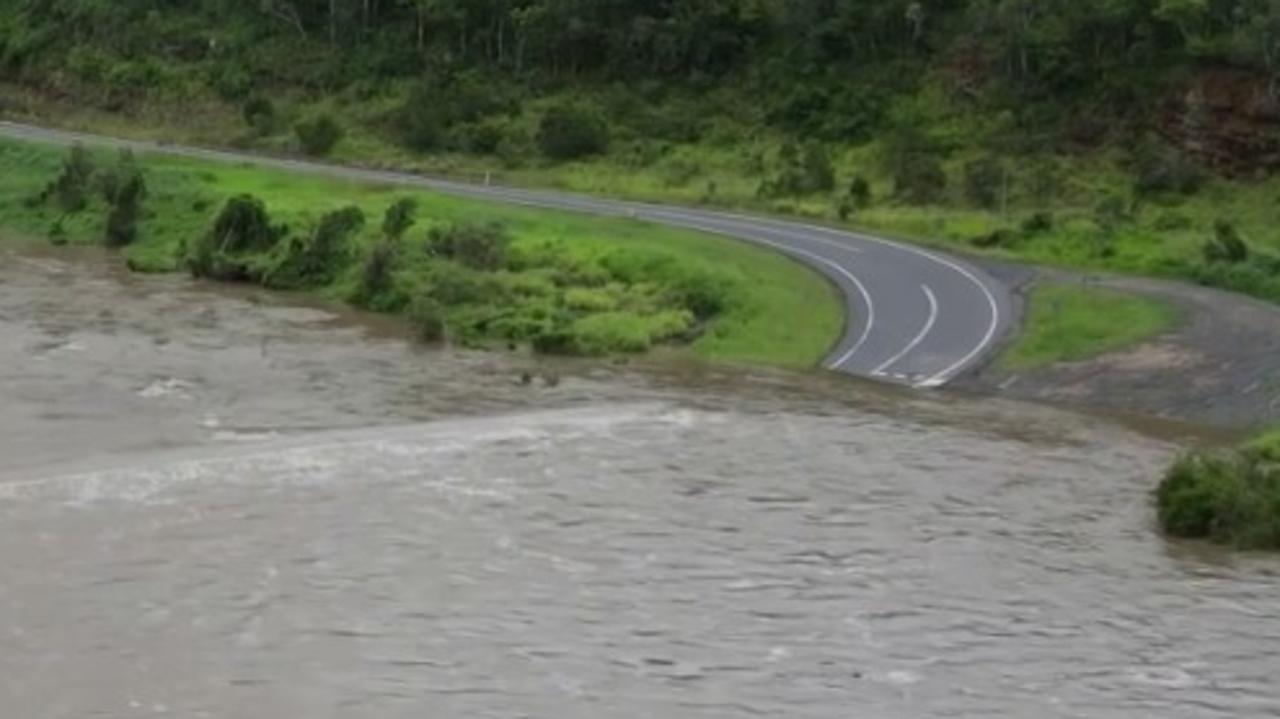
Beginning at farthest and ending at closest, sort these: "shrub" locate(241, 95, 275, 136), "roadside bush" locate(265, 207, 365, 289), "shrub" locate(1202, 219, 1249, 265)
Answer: "shrub" locate(241, 95, 275, 136) < "roadside bush" locate(265, 207, 365, 289) < "shrub" locate(1202, 219, 1249, 265)

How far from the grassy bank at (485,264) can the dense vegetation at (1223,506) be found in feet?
52.2

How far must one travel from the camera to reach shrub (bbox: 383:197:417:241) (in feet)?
204

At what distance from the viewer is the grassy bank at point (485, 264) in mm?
53656

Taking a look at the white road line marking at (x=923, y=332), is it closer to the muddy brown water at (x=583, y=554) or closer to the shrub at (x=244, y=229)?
the muddy brown water at (x=583, y=554)

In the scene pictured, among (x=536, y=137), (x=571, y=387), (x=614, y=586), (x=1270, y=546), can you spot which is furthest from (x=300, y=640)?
(x=536, y=137)

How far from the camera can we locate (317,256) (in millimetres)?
62031

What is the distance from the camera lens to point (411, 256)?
198 feet

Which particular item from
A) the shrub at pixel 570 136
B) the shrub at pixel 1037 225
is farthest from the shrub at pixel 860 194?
the shrub at pixel 570 136

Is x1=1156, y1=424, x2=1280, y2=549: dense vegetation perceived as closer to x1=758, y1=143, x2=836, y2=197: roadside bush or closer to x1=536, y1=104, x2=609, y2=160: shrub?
x1=758, y1=143, x2=836, y2=197: roadside bush

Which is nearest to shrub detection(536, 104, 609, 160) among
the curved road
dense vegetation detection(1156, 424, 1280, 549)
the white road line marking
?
the curved road

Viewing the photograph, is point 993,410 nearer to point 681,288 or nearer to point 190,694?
point 681,288

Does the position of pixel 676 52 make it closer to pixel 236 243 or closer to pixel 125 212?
pixel 125 212

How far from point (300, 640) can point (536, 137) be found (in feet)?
188

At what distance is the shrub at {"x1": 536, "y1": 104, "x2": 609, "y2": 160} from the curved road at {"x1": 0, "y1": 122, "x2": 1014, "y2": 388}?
264 inches
